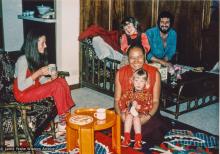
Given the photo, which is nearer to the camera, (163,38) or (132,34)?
(132,34)

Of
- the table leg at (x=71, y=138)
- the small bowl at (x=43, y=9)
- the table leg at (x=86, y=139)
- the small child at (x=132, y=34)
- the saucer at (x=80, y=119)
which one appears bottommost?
the table leg at (x=71, y=138)

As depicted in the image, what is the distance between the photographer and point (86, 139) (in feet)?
8.82

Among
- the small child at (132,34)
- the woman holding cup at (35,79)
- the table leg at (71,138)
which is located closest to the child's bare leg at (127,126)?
the table leg at (71,138)

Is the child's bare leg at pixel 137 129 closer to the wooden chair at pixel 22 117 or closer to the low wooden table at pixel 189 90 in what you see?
the wooden chair at pixel 22 117

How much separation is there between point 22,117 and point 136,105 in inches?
40.4

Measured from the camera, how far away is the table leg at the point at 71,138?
9.98 feet

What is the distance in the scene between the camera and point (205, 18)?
17.2ft

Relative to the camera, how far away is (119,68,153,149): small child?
307cm

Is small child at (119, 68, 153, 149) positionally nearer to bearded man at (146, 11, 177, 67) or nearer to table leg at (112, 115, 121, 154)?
table leg at (112, 115, 121, 154)

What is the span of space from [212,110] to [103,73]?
5.13ft

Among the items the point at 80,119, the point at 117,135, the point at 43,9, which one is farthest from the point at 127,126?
the point at 43,9

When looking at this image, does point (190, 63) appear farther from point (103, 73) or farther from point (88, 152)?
point (88, 152)

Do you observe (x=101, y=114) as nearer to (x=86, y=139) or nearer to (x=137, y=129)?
(x=86, y=139)

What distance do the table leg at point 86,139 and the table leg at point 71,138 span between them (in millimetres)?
357
